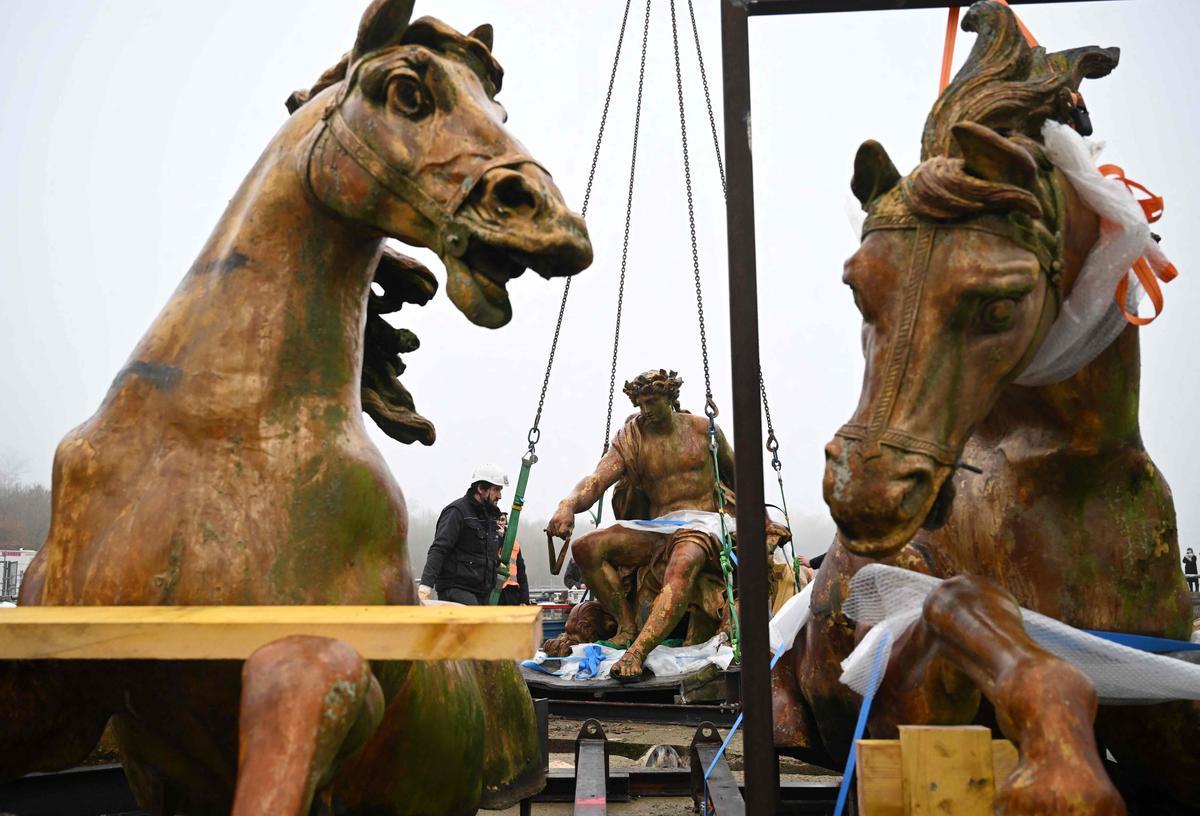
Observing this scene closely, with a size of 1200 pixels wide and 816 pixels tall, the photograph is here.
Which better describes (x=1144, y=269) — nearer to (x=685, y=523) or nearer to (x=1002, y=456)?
(x=1002, y=456)

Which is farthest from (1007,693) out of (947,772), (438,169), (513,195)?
(438,169)

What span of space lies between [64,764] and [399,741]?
47 cm

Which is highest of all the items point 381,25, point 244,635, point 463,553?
point 381,25

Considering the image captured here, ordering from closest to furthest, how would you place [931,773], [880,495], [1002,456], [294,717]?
[294,717]
[931,773]
[880,495]
[1002,456]

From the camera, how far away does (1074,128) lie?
5.90ft

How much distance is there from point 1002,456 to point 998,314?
40cm

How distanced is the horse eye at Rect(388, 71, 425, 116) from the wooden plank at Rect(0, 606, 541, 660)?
82 cm

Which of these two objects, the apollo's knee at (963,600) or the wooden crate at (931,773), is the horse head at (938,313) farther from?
the wooden crate at (931,773)

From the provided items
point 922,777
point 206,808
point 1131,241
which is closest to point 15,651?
point 206,808

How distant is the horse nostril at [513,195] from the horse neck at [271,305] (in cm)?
27

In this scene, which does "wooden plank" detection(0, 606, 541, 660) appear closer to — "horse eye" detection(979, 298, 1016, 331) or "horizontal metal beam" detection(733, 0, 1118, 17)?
"horse eye" detection(979, 298, 1016, 331)

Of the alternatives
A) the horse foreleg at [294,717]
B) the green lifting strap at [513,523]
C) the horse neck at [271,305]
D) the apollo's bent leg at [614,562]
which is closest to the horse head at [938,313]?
the horse foreleg at [294,717]

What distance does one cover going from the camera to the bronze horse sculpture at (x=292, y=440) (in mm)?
1482

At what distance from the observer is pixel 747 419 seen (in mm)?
1732
